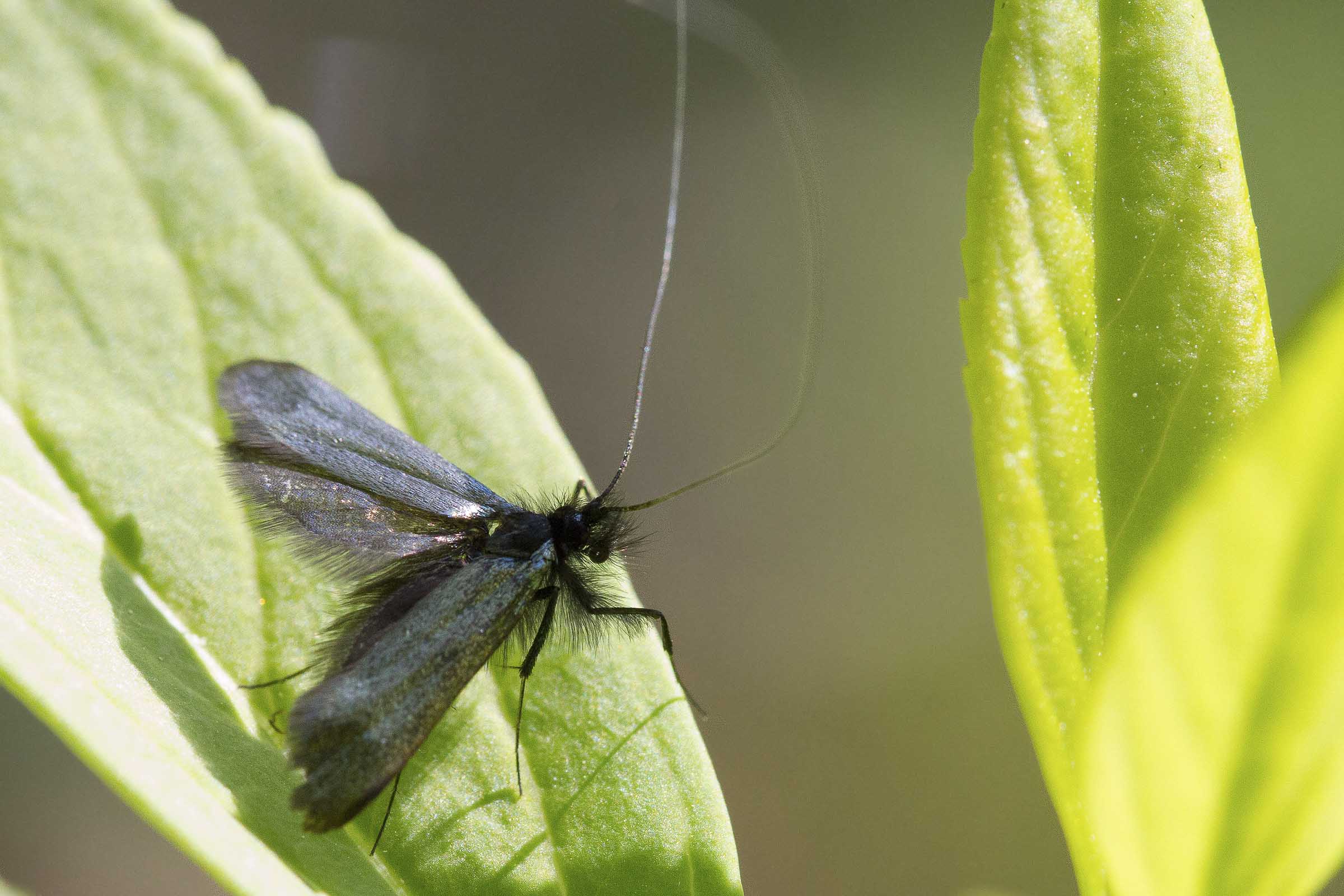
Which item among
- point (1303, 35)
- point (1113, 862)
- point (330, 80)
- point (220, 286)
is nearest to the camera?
point (1113, 862)

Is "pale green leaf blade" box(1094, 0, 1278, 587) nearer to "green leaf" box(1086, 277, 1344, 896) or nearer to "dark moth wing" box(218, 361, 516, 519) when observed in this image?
"green leaf" box(1086, 277, 1344, 896)

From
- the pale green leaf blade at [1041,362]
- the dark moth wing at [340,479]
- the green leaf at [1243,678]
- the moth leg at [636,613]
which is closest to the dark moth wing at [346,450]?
the dark moth wing at [340,479]

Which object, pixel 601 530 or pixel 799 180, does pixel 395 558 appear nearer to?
pixel 601 530

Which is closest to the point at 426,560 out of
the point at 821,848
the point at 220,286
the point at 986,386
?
the point at 220,286

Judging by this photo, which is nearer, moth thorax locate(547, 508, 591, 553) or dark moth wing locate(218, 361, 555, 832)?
dark moth wing locate(218, 361, 555, 832)

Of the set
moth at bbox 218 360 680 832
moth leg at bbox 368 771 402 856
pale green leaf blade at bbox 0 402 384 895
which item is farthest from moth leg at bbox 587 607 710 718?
pale green leaf blade at bbox 0 402 384 895

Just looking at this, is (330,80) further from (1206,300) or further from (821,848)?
(1206,300)

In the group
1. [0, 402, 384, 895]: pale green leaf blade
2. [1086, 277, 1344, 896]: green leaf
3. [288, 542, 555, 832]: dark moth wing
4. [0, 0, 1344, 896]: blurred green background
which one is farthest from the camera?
[0, 0, 1344, 896]: blurred green background
